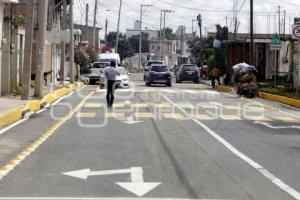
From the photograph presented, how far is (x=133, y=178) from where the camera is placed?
33.0ft

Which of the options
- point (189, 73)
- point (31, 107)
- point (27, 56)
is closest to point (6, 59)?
point (27, 56)

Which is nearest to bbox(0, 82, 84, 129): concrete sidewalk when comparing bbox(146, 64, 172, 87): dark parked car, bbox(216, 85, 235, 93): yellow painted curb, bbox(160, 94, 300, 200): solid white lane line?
bbox(160, 94, 300, 200): solid white lane line

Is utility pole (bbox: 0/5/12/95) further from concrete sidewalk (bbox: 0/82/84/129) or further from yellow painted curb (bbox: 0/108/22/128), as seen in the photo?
yellow painted curb (bbox: 0/108/22/128)

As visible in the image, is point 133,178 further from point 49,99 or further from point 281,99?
point 281,99

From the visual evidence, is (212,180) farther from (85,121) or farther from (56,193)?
(85,121)

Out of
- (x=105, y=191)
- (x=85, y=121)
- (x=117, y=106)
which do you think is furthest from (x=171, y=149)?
(x=117, y=106)

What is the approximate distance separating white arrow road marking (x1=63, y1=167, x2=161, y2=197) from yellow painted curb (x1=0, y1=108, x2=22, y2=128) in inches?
319

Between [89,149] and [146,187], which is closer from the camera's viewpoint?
[146,187]

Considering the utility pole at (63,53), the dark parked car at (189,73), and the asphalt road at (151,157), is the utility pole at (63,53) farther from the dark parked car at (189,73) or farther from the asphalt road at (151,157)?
the asphalt road at (151,157)

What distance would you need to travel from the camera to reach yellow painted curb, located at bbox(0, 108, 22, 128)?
732 inches

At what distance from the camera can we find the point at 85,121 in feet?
64.4

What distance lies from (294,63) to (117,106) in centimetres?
1361

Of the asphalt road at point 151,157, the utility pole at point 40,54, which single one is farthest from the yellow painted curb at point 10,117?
the utility pole at point 40,54

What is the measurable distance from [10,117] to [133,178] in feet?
33.8
